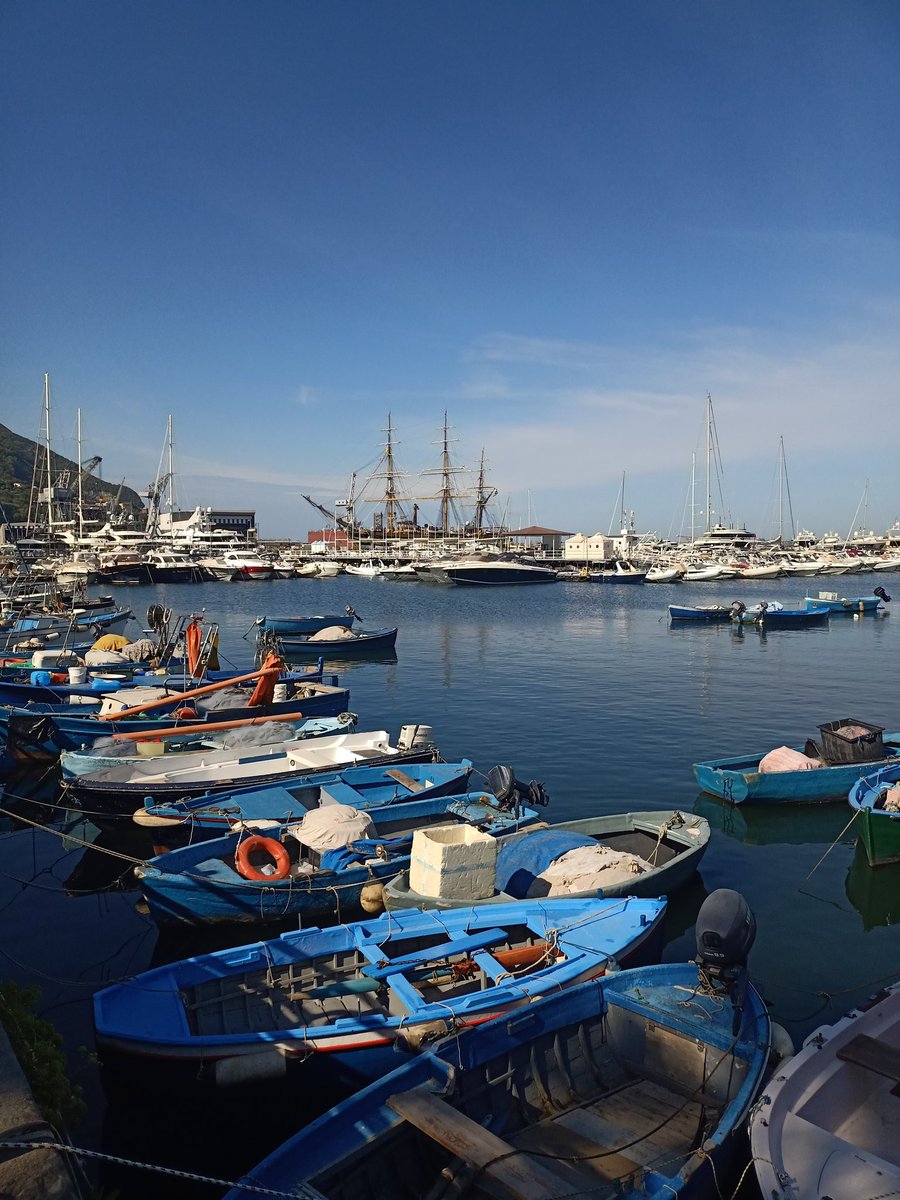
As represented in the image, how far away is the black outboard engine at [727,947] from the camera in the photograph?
8.56m

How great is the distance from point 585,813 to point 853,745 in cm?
701

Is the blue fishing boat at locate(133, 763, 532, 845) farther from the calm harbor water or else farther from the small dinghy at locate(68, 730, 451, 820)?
the calm harbor water

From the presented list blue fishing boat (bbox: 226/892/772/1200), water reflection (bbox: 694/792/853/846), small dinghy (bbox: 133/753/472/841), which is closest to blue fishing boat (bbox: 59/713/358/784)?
small dinghy (bbox: 133/753/472/841)

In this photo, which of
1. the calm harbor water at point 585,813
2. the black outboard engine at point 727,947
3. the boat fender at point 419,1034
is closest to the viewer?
the boat fender at point 419,1034

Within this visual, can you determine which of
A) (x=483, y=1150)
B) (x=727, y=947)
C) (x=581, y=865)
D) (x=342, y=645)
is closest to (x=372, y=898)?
(x=581, y=865)

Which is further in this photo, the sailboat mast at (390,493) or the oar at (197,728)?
the sailboat mast at (390,493)

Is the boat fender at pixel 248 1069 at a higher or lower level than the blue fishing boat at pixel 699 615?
lower

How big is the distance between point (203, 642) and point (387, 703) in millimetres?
8353

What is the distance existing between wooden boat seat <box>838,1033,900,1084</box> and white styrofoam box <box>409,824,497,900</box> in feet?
18.5

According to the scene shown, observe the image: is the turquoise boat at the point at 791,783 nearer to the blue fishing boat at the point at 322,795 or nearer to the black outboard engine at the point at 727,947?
the blue fishing boat at the point at 322,795

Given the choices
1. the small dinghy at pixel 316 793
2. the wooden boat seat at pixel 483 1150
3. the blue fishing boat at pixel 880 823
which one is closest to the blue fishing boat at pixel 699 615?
the blue fishing boat at pixel 880 823

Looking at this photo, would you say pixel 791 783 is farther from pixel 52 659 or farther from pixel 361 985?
pixel 52 659

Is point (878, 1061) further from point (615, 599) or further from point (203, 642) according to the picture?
point (615, 599)

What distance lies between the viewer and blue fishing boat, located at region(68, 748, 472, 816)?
16.1 meters
